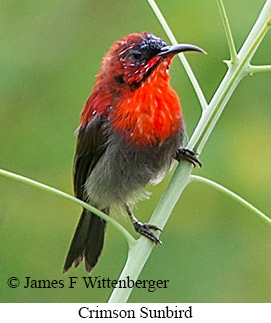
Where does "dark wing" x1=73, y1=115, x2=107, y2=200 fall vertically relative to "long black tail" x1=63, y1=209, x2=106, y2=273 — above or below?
above

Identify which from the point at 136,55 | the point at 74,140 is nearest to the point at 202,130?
the point at 136,55

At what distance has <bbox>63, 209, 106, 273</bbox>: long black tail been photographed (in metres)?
2.34

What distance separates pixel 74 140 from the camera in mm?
2512

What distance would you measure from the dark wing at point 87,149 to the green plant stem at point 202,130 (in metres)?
0.57

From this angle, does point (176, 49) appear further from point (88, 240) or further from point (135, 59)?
point (88, 240)

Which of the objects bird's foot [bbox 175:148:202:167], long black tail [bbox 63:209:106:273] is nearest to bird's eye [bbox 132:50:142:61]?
bird's foot [bbox 175:148:202:167]

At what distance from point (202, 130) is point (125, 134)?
559 mm

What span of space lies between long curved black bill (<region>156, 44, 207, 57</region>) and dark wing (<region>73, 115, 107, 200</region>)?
32cm

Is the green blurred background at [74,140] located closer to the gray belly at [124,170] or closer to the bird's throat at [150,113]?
the gray belly at [124,170]

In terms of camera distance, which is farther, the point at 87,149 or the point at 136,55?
the point at 87,149

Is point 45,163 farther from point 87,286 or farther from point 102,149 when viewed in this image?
point 87,286

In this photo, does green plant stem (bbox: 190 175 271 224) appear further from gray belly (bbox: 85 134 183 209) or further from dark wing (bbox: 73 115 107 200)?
dark wing (bbox: 73 115 107 200)
